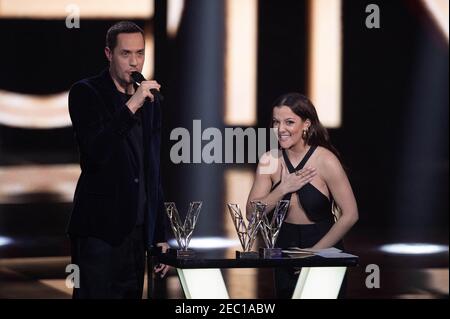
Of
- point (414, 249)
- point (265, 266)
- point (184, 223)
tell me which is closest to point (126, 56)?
point (184, 223)

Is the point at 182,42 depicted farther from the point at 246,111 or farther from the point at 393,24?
the point at 393,24

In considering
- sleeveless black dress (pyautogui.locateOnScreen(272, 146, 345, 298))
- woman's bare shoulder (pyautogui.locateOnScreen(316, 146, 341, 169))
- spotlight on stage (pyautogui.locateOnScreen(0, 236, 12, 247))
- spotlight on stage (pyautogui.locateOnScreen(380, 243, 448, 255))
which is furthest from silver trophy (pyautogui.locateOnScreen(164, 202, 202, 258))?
spotlight on stage (pyautogui.locateOnScreen(380, 243, 448, 255))

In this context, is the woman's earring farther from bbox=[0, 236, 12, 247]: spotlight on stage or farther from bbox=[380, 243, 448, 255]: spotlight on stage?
bbox=[0, 236, 12, 247]: spotlight on stage

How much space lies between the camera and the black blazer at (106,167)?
11.8 feet

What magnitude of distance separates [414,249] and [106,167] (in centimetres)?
419

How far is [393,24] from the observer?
285 inches

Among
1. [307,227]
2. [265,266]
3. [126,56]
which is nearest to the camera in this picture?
[265,266]

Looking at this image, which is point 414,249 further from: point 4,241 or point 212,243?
point 4,241

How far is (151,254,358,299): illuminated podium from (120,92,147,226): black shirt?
0.17 metres

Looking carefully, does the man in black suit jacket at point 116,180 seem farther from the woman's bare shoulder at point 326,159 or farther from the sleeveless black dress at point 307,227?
the woman's bare shoulder at point 326,159

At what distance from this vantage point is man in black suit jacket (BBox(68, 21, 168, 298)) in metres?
3.60

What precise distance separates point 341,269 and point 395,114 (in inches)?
150

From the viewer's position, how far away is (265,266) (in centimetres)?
348
